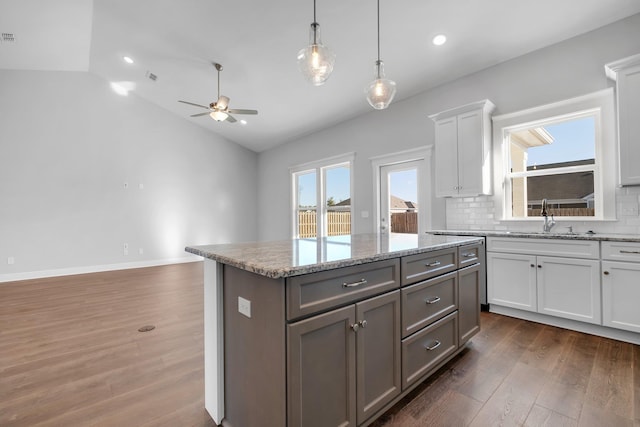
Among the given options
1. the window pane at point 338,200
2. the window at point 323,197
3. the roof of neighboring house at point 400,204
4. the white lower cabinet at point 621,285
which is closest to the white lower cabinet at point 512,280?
the white lower cabinet at point 621,285

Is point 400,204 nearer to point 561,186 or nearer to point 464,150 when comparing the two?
point 464,150

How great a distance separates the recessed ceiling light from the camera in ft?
10.6

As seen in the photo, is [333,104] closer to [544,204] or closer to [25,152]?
[544,204]

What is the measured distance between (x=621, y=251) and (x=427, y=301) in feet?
6.77

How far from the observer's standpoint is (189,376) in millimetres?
1999

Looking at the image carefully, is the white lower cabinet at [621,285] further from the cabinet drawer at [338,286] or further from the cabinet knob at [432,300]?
the cabinet drawer at [338,286]

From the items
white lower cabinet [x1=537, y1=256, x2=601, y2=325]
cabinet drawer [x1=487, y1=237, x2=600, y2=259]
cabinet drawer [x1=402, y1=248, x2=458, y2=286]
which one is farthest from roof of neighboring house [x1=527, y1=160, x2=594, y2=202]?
cabinet drawer [x1=402, y1=248, x2=458, y2=286]

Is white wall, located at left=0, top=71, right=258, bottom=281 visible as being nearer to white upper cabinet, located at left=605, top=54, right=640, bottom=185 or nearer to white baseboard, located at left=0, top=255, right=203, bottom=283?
white baseboard, located at left=0, top=255, right=203, bottom=283

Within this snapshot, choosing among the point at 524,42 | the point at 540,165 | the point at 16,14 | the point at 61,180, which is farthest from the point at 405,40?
the point at 61,180

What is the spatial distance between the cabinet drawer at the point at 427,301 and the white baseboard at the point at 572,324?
1.58m

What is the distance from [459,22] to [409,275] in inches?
116

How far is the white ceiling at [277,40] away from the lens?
2951mm

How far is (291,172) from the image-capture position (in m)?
6.87

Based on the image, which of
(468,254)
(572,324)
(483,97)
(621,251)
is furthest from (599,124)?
(468,254)
